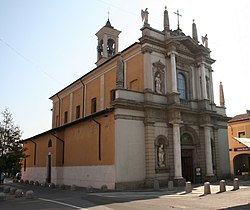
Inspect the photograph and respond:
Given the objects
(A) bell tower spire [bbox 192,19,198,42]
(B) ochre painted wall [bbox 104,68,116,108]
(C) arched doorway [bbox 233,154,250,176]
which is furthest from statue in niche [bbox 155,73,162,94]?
(C) arched doorway [bbox 233,154,250,176]

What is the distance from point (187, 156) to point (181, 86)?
6232mm

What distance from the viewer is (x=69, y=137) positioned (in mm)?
27281

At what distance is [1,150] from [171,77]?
14.0m

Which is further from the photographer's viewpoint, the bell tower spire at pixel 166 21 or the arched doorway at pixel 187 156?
the bell tower spire at pixel 166 21

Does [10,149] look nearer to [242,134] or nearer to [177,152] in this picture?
[177,152]

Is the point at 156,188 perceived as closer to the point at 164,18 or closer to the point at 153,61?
the point at 153,61

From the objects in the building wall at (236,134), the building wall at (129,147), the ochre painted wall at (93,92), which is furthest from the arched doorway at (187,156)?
the building wall at (236,134)

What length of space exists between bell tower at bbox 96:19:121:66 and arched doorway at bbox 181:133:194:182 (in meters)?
14.4

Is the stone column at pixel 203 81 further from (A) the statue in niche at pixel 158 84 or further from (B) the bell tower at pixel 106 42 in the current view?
(B) the bell tower at pixel 106 42

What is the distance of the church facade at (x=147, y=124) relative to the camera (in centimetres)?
2070

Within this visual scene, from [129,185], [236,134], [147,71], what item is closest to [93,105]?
[147,71]

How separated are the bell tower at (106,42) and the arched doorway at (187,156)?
14.4 m

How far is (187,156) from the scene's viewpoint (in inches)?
971

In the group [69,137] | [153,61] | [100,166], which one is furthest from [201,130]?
[69,137]
